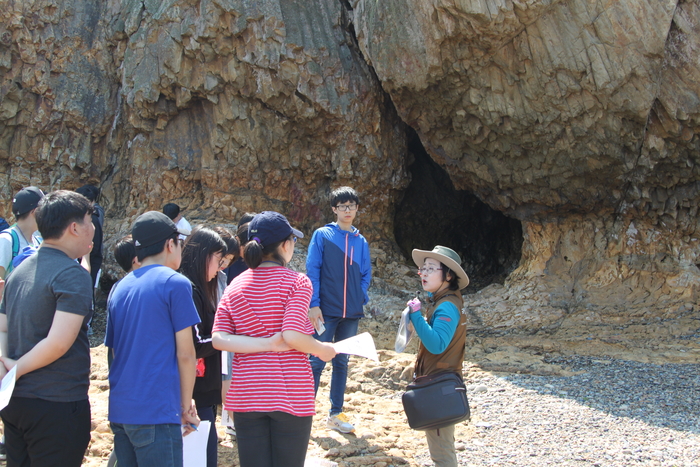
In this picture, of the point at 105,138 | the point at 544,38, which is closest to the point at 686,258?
the point at 544,38

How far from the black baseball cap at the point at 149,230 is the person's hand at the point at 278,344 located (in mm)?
743

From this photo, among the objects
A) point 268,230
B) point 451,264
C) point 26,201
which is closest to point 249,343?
A: point 268,230

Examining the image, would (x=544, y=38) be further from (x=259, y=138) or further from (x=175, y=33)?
(x=175, y=33)

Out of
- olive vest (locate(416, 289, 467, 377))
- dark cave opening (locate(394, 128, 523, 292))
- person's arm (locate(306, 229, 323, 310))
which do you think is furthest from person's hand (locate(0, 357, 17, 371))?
dark cave opening (locate(394, 128, 523, 292))

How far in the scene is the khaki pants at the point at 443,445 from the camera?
3232 mm

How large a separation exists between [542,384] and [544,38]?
4520 mm

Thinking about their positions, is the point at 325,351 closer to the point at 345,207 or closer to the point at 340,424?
the point at 340,424

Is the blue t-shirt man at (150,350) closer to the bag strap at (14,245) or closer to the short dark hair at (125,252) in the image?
the short dark hair at (125,252)

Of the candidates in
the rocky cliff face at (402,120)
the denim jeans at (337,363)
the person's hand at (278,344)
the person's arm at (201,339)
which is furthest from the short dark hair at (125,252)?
the rocky cliff face at (402,120)

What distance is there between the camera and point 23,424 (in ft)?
8.29

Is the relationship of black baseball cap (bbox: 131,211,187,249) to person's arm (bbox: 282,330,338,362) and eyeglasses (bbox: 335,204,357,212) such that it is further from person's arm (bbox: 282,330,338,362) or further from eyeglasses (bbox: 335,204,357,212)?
eyeglasses (bbox: 335,204,357,212)

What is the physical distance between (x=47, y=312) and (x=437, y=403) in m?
2.04

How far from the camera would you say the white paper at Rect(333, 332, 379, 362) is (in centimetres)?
265

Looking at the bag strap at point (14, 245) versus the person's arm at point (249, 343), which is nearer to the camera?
the person's arm at point (249, 343)
